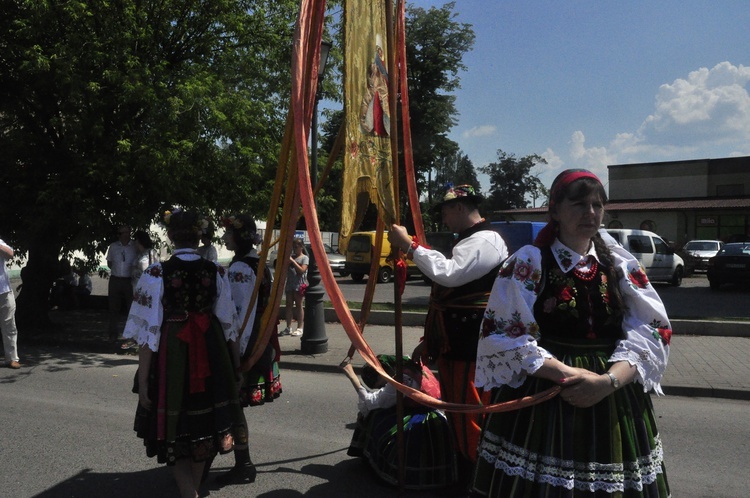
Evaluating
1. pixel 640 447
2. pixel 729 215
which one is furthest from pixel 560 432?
pixel 729 215

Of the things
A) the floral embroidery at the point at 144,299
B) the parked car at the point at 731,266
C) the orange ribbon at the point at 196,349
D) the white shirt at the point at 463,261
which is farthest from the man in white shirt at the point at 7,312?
the parked car at the point at 731,266

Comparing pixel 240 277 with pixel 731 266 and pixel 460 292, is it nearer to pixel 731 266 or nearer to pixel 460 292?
pixel 460 292

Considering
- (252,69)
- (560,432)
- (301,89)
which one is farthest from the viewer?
(252,69)

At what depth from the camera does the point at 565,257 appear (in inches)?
Answer: 98.1

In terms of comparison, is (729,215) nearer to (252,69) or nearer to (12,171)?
(252,69)

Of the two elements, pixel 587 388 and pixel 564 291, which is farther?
pixel 564 291

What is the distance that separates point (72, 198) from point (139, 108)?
1.71 metres

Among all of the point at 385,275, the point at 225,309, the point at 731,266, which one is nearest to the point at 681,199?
the point at 731,266

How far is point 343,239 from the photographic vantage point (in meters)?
3.65

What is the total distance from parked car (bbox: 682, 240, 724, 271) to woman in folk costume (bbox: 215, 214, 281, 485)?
1016 inches

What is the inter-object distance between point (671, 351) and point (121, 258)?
27.3ft

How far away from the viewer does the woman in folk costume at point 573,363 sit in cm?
231

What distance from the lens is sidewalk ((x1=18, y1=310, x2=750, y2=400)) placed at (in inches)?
282

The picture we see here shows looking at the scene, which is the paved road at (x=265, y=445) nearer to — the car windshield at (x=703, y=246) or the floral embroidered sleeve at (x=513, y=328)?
the floral embroidered sleeve at (x=513, y=328)
